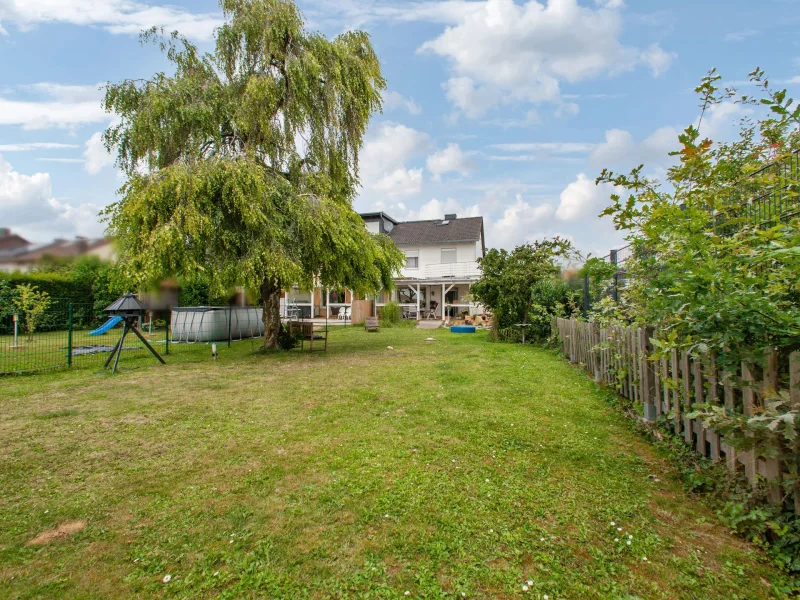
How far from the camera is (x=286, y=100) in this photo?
10.8 m

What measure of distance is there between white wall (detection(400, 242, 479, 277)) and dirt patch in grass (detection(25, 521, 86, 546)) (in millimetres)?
24974

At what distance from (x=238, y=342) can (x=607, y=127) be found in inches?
518

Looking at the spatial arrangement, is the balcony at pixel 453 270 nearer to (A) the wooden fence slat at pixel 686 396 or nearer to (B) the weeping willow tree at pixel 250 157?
(B) the weeping willow tree at pixel 250 157

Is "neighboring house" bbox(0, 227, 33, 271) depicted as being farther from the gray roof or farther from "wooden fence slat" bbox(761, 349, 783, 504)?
the gray roof

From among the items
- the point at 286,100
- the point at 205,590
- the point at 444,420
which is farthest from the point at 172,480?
the point at 286,100

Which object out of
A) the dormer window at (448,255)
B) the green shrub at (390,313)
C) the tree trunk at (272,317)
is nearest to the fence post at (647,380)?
the tree trunk at (272,317)

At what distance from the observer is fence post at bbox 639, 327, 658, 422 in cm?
438

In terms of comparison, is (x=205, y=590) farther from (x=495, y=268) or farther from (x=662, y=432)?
(x=495, y=268)

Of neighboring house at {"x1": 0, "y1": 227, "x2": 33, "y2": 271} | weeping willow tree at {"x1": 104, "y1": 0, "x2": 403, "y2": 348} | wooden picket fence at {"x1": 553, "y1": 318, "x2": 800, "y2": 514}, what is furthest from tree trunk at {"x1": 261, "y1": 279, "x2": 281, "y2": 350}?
wooden picket fence at {"x1": 553, "y1": 318, "x2": 800, "y2": 514}

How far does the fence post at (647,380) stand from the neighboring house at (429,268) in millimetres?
19830

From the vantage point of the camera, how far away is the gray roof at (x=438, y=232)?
28031 mm

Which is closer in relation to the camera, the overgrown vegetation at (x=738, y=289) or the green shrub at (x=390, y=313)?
the overgrown vegetation at (x=738, y=289)

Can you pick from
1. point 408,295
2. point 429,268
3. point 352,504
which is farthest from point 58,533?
point 408,295

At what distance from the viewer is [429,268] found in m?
26.5
